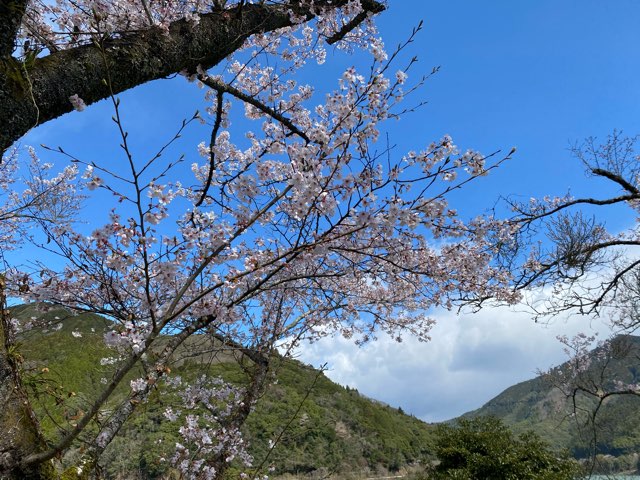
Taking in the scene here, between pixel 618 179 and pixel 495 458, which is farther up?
pixel 618 179

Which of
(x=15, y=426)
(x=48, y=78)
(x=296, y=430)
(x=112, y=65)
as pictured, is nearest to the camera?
(x=15, y=426)

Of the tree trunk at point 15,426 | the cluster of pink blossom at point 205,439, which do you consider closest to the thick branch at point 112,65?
the tree trunk at point 15,426

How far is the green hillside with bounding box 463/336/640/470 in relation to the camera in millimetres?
11609

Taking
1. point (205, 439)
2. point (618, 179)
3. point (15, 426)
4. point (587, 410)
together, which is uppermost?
point (618, 179)

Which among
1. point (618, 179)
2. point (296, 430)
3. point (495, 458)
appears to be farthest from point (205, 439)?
point (296, 430)

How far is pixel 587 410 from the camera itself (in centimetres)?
953

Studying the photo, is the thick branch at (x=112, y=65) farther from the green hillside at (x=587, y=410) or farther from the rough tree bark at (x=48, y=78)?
the green hillside at (x=587, y=410)

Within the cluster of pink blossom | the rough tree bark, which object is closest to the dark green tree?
the cluster of pink blossom

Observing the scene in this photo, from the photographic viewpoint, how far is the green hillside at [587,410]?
11.6 metres

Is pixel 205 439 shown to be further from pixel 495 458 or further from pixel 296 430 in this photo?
pixel 296 430

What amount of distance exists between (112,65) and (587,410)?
11387mm

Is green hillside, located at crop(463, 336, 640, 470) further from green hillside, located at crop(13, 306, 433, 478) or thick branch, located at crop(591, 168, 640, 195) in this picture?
green hillside, located at crop(13, 306, 433, 478)

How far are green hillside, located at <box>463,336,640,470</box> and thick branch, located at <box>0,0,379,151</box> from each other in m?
11.0

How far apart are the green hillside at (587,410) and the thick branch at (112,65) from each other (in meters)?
11.0
